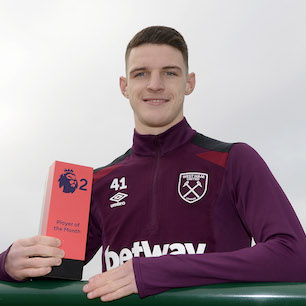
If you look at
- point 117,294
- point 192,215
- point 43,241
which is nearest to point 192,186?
point 192,215

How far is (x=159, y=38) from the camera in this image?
2701 mm

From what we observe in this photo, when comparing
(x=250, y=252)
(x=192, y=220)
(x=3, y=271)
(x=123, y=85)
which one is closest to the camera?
(x=250, y=252)

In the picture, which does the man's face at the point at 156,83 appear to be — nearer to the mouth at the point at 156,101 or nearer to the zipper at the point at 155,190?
the mouth at the point at 156,101

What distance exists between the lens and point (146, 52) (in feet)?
8.63

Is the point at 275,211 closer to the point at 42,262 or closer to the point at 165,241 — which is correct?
the point at 165,241

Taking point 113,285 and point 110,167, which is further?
point 110,167

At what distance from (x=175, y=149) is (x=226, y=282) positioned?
1.23 metres

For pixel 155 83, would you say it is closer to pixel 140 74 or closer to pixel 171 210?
pixel 140 74

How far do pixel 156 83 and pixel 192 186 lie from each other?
621 mm

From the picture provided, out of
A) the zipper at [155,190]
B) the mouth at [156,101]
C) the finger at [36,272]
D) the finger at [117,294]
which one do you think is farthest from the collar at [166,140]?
the finger at [117,294]

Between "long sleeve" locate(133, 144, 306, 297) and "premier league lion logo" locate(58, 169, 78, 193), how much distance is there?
0.44 m

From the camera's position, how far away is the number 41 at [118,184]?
2647 mm

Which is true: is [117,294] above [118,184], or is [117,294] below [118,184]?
below

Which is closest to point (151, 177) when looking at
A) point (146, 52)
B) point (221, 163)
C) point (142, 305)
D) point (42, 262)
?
point (221, 163)
